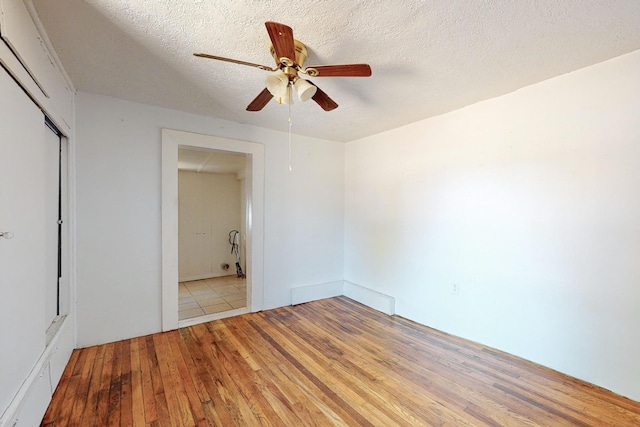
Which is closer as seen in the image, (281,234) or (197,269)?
(281,234)

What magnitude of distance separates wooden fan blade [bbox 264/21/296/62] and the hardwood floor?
218 cm

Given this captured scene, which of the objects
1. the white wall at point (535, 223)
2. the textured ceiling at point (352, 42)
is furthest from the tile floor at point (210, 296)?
the textured ceiling at point (352, 42)

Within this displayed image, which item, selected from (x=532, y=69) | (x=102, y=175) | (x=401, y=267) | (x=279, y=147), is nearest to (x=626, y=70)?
(x=532, y=69)

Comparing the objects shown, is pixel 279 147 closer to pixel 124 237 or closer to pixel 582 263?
pixel 124 237

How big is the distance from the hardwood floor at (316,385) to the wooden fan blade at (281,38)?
2177 mm

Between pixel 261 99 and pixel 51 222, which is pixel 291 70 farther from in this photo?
pixel 51 222

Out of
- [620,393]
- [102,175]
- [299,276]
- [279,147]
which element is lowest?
[620,393]

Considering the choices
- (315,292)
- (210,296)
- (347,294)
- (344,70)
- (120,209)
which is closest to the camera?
(344,70)

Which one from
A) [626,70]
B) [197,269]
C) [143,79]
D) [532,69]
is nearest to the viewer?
[626,70]

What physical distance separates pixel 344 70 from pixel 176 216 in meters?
2.38

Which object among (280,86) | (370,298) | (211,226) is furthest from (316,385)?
(211,226)

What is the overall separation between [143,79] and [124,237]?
1.51 meters

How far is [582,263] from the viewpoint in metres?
2.11

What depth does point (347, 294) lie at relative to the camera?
424cm
